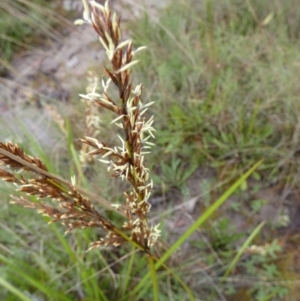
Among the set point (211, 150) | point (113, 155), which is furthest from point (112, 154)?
point (211, 150)

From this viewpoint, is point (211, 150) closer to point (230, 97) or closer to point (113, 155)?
point (230, 97)

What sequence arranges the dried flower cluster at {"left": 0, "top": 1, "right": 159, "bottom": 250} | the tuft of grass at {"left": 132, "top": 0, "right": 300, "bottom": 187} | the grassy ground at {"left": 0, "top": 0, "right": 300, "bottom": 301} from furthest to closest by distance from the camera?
the tuft of grass at {"left": 132, "top": 0, "right": 300, "bottom": 187}, the grassy ground at {"left": 0, "top": 0, "right": 300, "bottom": 301}, the dried flower cluster at {"left": 0, "top": 1, "right": 159, "bottom": 250}

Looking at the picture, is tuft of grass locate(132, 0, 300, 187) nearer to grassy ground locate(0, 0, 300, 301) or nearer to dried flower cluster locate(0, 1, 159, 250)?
grassy ground locate(0, 0, 300, 301)

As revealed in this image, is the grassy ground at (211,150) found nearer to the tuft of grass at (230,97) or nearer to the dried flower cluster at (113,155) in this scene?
the tuft of grass at (230,97)

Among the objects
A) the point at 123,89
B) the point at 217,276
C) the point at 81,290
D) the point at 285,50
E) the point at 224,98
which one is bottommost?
the point at 217,276

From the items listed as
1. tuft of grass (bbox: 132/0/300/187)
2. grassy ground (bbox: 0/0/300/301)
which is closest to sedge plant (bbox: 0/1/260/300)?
grassy ground (bbox: 0/0/300/301)

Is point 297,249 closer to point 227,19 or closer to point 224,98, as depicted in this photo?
point 224,98

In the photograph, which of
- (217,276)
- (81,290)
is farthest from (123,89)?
(217,276)

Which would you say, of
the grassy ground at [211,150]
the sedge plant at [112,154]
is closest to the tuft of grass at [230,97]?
the grassy ground at [211,150]

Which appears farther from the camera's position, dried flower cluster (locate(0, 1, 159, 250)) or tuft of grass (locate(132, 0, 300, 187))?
tuft of grass (locate(132, 0, 300, 187))
